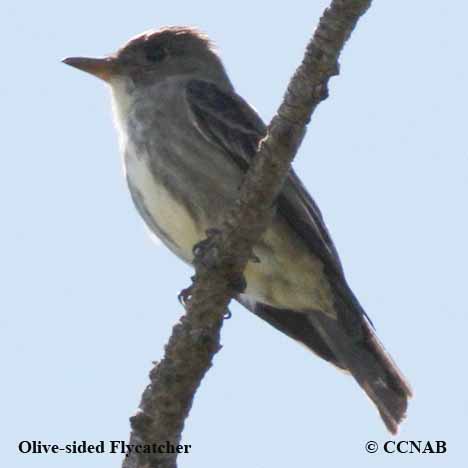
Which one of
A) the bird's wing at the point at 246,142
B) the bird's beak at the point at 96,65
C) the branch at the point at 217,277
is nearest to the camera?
the branch at the point at 217,277

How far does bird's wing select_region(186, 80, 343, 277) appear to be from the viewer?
7.51m

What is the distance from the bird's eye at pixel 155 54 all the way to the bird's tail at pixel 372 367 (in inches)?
83.4

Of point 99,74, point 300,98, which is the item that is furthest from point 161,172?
point 300,98

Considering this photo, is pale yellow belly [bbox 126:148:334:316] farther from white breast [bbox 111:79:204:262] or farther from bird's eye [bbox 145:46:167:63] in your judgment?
bird's eye [bbox 145:46:167:63]

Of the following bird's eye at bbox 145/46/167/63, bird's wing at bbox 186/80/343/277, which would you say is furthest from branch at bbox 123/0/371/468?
bird's eye at bbox 145/46/167/63

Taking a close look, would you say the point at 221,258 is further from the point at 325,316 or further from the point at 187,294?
the point at 325,316

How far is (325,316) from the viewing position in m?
7.92

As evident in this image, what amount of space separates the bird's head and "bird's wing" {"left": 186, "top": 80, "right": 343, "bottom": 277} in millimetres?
446

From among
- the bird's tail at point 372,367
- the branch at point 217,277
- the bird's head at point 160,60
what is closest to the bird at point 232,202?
the bird's tail at point 372,367

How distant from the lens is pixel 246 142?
776 centimetres

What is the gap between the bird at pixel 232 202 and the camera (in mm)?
7547

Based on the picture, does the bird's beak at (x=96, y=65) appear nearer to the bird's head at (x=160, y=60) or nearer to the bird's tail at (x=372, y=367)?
the bird's head at (x=160, y=60)

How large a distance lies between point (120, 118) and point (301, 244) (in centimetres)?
140

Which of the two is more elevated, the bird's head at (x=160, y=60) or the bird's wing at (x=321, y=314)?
the bird's head at (x=160, y=60)
